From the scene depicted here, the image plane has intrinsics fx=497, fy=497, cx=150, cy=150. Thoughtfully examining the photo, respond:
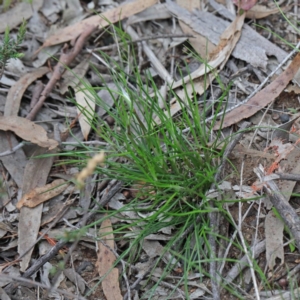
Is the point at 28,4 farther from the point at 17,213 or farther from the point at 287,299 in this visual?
the point at 287,299

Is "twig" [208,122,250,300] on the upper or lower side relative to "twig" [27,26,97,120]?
lower

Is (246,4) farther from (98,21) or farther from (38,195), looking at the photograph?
(38,195)

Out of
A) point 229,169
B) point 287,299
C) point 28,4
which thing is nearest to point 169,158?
point 229,169

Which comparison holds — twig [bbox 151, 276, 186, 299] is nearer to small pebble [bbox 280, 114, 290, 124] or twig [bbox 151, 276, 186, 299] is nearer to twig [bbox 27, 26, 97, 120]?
small pebble [bbox 280, 114, 290, 124]

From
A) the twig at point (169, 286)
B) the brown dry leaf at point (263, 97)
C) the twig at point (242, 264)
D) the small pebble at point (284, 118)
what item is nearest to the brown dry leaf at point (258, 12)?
the brown dry leaf at point (263, 97)

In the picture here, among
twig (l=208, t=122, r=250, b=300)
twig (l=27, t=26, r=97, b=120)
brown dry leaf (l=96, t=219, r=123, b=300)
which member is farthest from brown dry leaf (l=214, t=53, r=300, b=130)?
twig (l=27, t=26, r=97, b=120)

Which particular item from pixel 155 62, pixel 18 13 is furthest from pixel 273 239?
pixel 18 13

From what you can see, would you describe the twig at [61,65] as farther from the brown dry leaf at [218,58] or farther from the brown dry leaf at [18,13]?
the brown dry leaf at [218,58]
